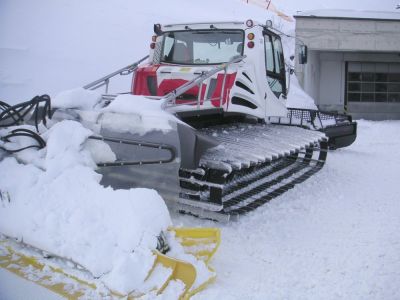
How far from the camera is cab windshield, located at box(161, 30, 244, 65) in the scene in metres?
5.28

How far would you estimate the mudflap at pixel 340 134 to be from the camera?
7855 mm

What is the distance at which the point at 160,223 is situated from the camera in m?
2.76

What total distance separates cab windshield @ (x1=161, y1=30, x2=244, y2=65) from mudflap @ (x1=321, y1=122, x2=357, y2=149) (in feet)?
10.8

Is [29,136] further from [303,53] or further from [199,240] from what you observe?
[303,53]

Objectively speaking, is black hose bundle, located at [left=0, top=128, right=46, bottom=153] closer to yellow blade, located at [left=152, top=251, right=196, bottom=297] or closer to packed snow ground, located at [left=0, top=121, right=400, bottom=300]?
packed snow ground, located at [left=0, top=121, right=400, bottom=300]

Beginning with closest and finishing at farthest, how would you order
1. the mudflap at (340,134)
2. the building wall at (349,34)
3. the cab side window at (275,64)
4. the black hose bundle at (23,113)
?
1. the black hose bundle at (23,113)
2. the cab side window at (275,64)
3. the mudflap at (340,134)
4. the building wall at (349,34)

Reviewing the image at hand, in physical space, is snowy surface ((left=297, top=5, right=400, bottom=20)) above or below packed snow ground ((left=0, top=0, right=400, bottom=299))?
above

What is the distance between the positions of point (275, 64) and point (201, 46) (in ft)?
3.79

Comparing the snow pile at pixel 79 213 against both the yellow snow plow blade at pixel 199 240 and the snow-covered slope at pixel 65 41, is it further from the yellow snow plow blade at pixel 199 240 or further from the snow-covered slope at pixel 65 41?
the snow-covered slope at pixel 65 41

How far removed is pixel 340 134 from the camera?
8023 millimetres

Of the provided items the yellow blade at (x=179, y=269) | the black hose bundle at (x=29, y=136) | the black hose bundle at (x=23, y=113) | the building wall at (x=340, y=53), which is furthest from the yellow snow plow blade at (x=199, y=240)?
the building wall at (x=340, y=53)

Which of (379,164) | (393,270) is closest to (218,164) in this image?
(393,270)

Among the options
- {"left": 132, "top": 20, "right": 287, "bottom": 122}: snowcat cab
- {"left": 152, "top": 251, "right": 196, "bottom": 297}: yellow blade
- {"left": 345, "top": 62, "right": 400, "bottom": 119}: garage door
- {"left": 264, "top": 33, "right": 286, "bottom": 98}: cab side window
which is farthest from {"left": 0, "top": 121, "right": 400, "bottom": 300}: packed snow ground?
{"left": 345, "top": 62, "right": 400, "bottom": 119}: garage door

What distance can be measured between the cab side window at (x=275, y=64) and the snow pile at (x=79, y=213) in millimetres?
3093
